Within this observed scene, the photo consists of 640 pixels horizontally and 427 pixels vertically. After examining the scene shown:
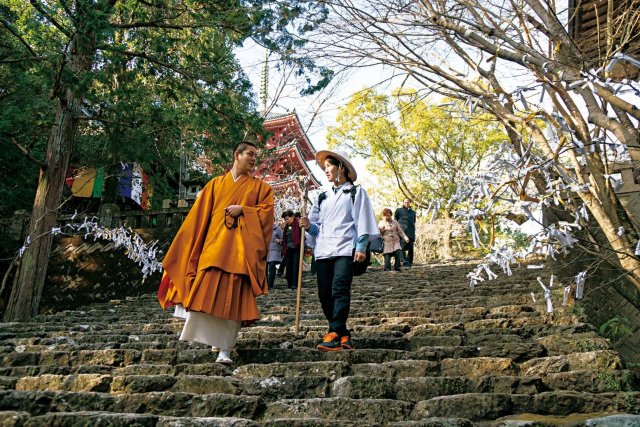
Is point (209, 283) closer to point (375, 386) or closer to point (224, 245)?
point (224, 245)

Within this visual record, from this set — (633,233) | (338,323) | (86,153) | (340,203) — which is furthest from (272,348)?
(86,153)

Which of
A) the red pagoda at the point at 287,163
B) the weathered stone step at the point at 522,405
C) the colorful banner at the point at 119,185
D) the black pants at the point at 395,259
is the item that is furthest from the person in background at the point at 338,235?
the red pagoda at the point at 287,163

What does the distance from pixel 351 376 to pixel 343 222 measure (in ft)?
6.06

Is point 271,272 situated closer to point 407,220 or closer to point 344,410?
point 407,220

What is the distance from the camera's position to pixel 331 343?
5074 millimetres

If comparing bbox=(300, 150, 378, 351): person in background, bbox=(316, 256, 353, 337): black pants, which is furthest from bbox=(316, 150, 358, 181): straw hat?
bbox=(316, 256, 353, 337): black pants

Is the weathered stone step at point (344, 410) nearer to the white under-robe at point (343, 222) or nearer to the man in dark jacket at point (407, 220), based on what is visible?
the white under-robe at point (343, 222)

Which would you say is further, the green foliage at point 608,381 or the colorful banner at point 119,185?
the colorful banner at point 119,185

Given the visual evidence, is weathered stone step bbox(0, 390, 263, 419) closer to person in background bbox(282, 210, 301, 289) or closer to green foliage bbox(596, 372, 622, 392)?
green foliage bbox(596, 372, 622, 392)

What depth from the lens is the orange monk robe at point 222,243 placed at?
17.0ft

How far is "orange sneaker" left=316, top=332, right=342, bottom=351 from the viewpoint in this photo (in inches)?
198

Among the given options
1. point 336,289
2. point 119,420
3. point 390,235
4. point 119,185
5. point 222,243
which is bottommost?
point 119,420

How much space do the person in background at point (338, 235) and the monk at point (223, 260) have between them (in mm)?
Result: 522

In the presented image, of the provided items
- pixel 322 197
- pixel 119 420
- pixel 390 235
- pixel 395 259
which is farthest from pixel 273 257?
pixel 119 420
